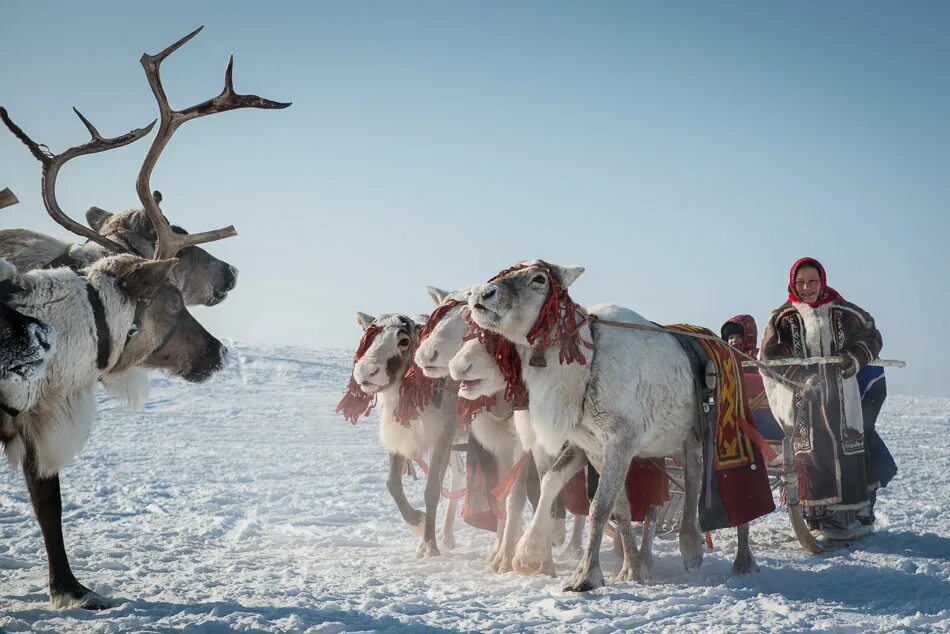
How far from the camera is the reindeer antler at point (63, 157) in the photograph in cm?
499

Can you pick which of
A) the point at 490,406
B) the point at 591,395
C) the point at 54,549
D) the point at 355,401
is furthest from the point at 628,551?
the point at 54,549

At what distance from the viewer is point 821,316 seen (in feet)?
20.6

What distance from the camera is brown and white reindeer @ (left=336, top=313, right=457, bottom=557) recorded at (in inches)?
240

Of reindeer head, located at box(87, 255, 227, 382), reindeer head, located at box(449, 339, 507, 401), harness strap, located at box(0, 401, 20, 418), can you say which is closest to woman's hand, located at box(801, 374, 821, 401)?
reindeer head, located at box(449, 339, 507, 401)

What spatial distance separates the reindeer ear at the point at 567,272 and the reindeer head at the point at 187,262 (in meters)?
2.95

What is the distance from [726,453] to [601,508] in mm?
1117

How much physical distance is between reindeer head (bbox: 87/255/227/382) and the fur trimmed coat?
4210 mm

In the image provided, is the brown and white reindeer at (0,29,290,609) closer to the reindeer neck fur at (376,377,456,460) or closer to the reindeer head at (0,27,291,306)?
the reindeer head at (0,27,291,306)

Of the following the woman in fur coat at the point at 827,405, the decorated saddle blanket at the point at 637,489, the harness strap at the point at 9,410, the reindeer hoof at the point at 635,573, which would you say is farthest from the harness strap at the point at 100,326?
the woman in fur coat at the point at 827,405

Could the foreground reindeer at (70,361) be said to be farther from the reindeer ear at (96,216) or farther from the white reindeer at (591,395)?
the reindeer ear at (96,216)

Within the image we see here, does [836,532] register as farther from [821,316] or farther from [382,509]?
[382,509]

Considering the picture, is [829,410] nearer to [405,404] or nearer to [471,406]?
[471,406]

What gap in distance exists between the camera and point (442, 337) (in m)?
5.70

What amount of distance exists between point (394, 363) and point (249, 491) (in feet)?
11.6
